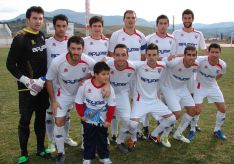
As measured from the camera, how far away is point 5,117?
8.38m

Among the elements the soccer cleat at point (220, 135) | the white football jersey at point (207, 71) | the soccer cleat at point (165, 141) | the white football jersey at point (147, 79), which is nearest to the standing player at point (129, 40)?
the white football jersey at point (147, 79)

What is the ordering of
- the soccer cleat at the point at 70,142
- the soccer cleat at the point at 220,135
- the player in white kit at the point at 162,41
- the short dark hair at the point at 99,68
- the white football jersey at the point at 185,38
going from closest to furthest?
the short dark hair at the point at 99,68, the soccer cleat at the point at 70,142, the soccer cleat at the point at 220,135, the player in white kit at the point at 162,41, the white football jersey at the point at 185,38

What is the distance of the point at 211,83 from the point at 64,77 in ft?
11.0

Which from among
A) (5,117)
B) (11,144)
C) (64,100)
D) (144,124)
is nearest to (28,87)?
(64,100)

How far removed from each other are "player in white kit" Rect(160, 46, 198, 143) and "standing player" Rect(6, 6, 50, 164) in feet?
8.51

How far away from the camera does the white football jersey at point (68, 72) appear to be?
17.5ft

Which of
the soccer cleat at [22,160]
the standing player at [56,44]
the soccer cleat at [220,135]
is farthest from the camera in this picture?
the soccer cleat at [220,135]

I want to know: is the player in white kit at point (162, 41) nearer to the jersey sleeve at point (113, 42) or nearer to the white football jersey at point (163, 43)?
the white football jersey at point (163, 43)

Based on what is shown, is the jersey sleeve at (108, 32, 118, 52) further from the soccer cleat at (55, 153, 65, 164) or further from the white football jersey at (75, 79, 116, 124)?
the soccer cleat at (55, 153, 65, 164)

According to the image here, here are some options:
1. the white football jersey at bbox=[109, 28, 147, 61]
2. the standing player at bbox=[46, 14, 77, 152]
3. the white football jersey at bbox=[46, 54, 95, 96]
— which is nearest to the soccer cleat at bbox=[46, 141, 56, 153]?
the standing player at bbox=[46, 14, 77, 152]

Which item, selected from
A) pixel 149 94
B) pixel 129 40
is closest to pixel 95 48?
pixel 129 40

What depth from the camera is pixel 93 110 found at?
523 cm

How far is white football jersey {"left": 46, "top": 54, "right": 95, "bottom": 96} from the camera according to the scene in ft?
17.5

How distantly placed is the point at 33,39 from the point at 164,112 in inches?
109
